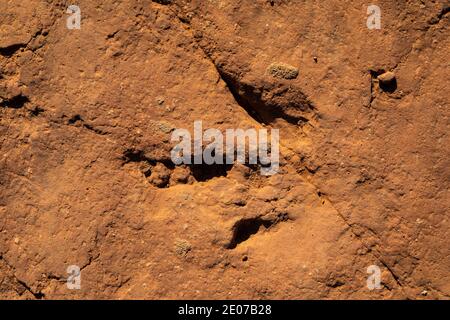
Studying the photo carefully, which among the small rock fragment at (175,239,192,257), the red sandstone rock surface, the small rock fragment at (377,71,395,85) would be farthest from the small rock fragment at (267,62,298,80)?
Result: the small rock fragment at (175,239,192,257)

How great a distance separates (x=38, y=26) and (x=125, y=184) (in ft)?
2.53

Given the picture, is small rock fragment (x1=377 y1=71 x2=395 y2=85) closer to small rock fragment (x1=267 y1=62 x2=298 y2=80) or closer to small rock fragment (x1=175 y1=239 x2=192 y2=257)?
small rock fragment (x1=267 y1=62 x2=298 y2=80)

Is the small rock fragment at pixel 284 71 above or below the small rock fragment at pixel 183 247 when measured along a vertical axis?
above

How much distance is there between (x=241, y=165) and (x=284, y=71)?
1.40ft

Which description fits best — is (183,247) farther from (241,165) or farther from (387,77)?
(387,77)

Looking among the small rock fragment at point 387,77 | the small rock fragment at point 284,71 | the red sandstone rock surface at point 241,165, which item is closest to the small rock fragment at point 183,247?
the red sandstone rock surface at point 241,165

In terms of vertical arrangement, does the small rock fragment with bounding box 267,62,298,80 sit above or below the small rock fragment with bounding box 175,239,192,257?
above

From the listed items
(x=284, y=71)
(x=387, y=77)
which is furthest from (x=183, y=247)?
(x=387, y=77)

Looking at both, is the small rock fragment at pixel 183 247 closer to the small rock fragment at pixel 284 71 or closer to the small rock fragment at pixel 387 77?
the small rock fragment at pixel 284 71

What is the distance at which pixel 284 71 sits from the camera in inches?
72.2

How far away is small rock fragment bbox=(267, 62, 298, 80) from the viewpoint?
6.01 ft

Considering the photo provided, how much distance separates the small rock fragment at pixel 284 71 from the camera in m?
1.83

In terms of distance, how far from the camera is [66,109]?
6.14ft
